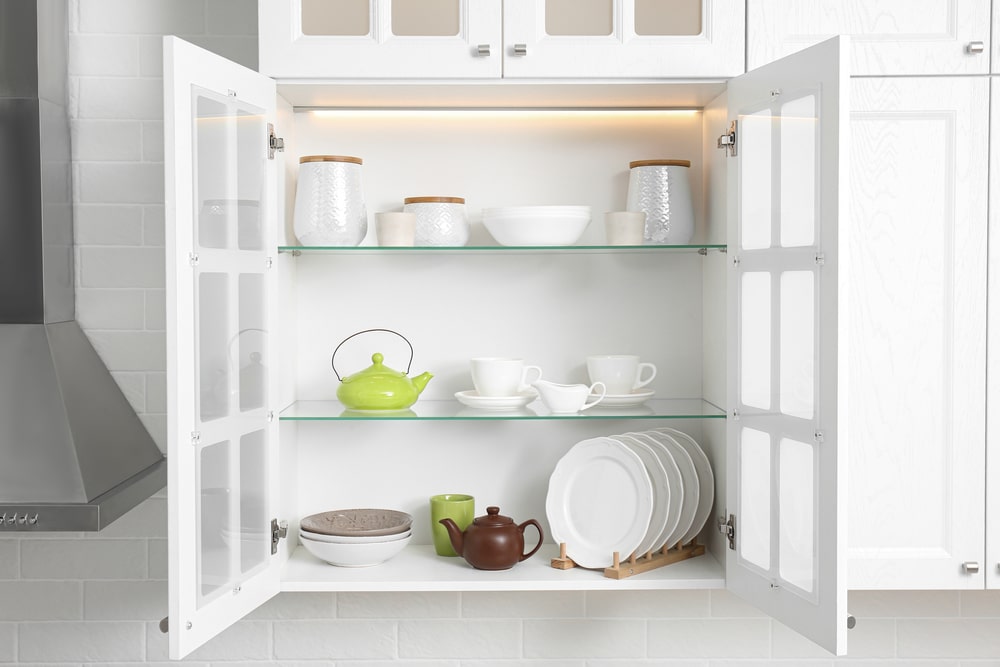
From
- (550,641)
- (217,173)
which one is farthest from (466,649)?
(217,173)

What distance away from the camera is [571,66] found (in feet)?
5.36

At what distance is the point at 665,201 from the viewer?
5.95 ft

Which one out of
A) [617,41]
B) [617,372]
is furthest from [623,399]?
[617,41]

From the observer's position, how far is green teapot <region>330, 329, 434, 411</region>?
1747 mm

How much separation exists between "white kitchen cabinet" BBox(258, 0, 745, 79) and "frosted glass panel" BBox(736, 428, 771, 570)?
70cm

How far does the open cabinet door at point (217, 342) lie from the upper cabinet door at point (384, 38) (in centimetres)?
9

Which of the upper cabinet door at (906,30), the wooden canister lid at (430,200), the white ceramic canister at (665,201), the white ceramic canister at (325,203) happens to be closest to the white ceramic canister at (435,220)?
the wooden canister lid at (430,200)

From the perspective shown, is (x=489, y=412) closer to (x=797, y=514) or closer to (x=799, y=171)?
(x=797, y=514)

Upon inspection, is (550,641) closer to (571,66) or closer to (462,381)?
(462,381)

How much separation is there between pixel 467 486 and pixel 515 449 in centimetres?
14

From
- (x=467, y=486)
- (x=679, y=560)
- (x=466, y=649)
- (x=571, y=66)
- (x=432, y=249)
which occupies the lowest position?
(x=466, y=649)

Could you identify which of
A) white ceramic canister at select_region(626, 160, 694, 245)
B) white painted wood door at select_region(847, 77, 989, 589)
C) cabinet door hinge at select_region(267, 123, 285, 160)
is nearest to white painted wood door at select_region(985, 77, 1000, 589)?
white painted wood door at select_region(847, 77, 989, 589)

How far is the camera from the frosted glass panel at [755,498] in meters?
1.58

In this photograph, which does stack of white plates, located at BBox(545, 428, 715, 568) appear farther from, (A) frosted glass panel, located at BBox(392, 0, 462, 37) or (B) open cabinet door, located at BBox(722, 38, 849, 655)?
(A) frosted glass panel, located at BBox(392, 0, 462, 37)
